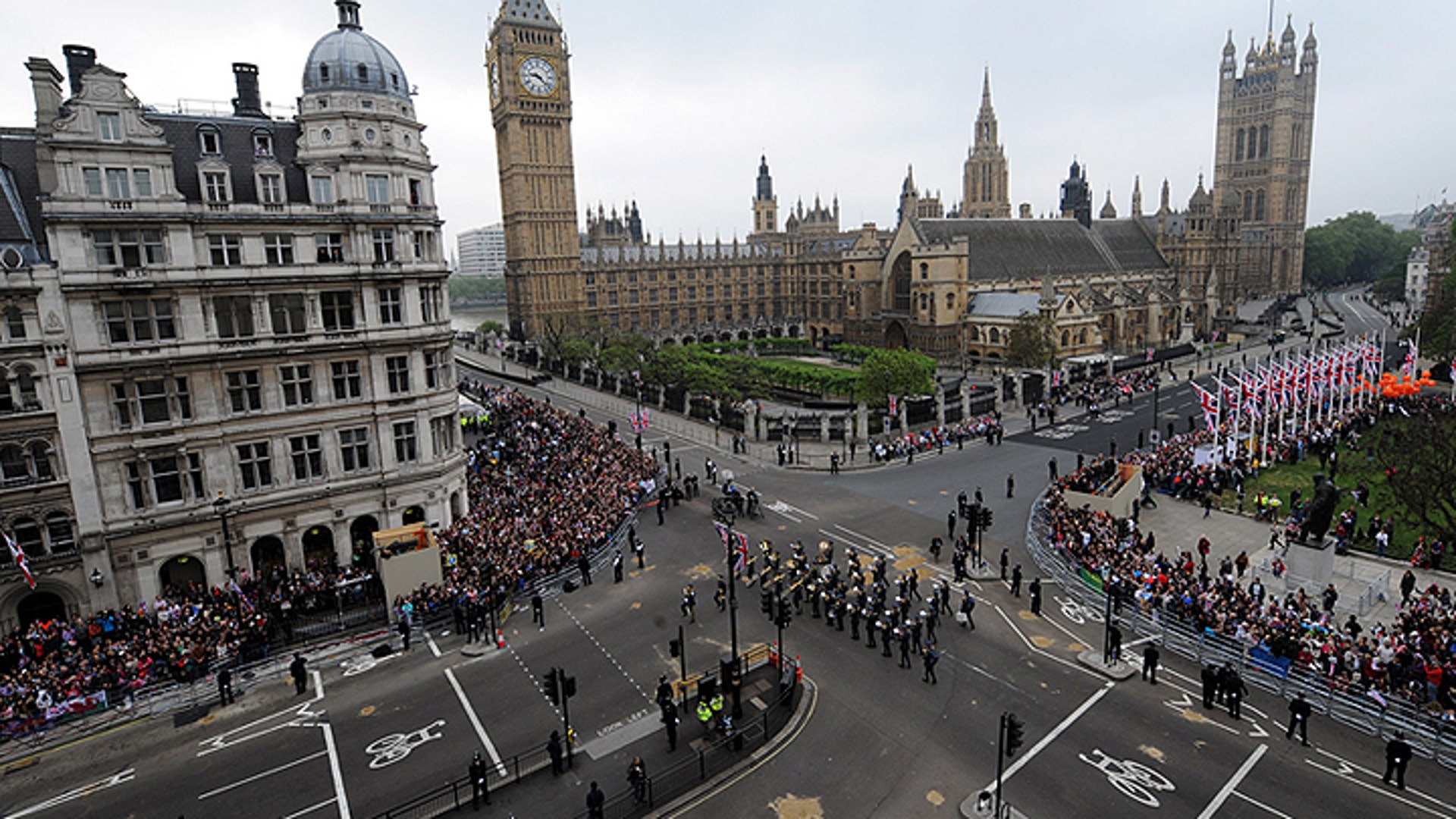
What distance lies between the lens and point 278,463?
27453 mm

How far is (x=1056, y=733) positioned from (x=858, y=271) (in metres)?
78.0

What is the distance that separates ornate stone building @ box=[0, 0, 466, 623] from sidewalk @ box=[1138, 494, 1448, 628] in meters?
29.8

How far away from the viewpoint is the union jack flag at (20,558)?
72.6 ft

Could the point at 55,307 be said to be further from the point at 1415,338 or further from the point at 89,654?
the point at 1415,338

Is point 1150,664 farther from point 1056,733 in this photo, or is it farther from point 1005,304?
point 1005,304

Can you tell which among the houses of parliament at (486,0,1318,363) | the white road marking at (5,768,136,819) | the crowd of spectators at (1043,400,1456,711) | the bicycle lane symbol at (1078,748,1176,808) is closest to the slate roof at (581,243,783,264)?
the houses of parliament at (486,0,1318,363)

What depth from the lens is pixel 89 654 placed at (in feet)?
71.7

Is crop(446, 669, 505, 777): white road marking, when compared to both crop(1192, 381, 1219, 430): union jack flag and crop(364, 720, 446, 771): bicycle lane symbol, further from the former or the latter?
crop(1192, 381, 1219, 430): union jack flag

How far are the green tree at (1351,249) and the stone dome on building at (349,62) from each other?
18275 cm

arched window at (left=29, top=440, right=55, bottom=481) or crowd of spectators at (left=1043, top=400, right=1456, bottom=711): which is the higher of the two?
arched window at (left=29, top=440, right=55, bottom=481)

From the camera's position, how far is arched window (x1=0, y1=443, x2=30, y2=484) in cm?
2298

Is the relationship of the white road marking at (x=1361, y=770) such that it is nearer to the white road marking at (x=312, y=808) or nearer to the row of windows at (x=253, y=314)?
the white road marking at (x=312, y=808)

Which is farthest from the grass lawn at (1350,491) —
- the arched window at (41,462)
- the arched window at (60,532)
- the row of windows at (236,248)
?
the arched window at (41,462)

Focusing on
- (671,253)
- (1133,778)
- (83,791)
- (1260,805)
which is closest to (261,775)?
(83,791)
